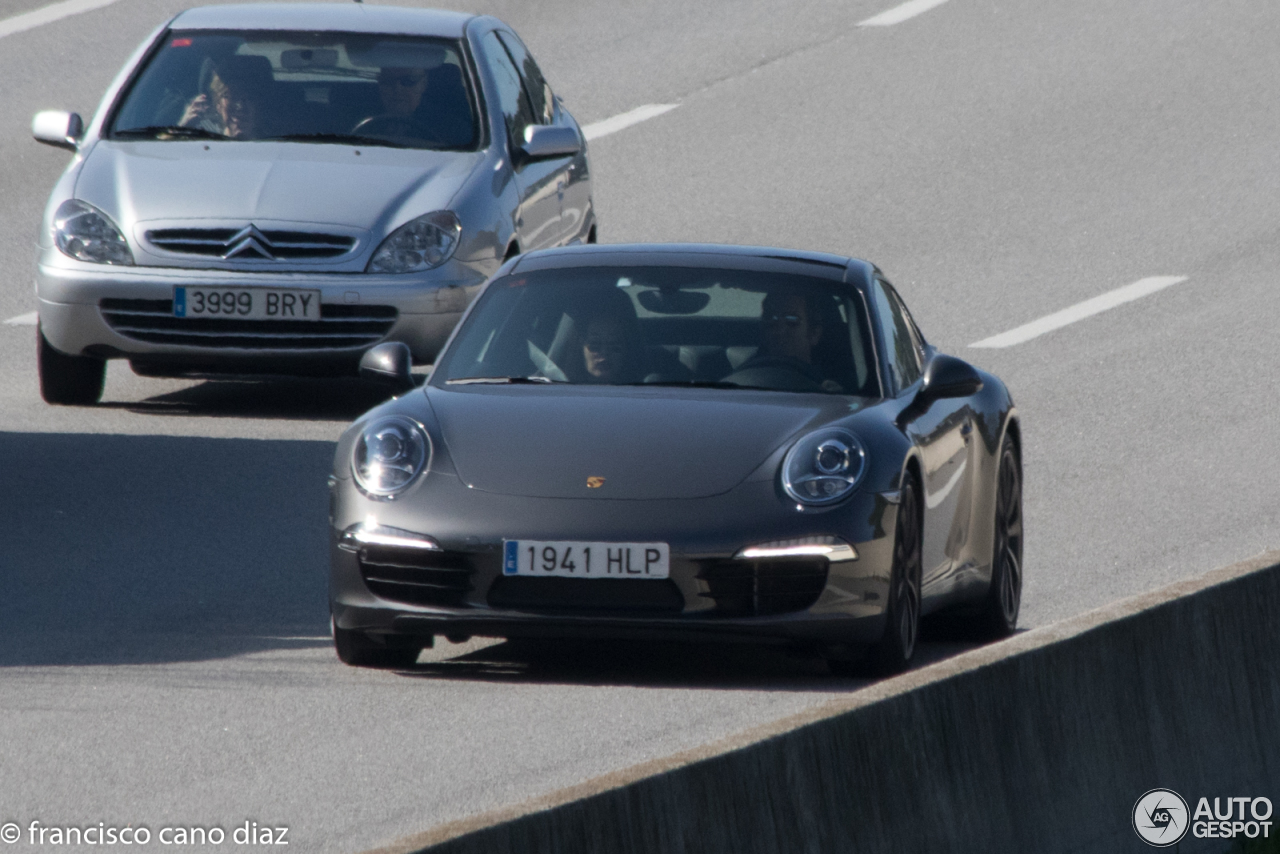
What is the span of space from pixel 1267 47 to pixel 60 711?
65.5ft

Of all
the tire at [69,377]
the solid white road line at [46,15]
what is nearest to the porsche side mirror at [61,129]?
the tire at [69,377]

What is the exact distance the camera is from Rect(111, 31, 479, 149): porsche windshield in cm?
1419

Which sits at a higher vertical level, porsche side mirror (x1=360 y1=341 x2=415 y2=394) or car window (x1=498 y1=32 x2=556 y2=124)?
car window (x1=498 y1=32 x2=556 y2=124)

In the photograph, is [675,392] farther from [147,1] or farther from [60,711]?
[147,1]

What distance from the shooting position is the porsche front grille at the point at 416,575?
8.23m

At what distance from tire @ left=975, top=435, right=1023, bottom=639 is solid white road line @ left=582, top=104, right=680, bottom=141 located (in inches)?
529

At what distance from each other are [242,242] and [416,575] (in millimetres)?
5302

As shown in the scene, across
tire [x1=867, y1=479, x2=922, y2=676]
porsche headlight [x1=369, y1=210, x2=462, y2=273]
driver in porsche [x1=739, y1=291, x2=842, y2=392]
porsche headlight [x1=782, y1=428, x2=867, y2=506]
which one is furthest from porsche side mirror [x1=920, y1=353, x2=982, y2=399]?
porsche headlight [x1=369, y1=210, x2=462, y2=273]

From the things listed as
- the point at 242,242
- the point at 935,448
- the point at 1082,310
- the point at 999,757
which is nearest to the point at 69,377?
the point at 242,242

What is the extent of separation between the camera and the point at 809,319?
30.4 ft

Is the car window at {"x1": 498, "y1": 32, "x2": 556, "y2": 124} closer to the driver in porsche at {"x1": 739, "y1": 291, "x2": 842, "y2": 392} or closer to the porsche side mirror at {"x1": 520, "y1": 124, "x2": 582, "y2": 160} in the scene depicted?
the porsche side mirror at {"x1": 520, "y1": 124, "x2": 582, "y2": 160}

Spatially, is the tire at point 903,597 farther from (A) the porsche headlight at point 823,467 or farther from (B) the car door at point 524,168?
(B) the car door at point 524,168

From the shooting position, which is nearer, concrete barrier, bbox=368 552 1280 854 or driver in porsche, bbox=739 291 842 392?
concrete barrier, bbox=368 552 1280 854

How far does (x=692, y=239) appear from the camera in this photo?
1981cm
